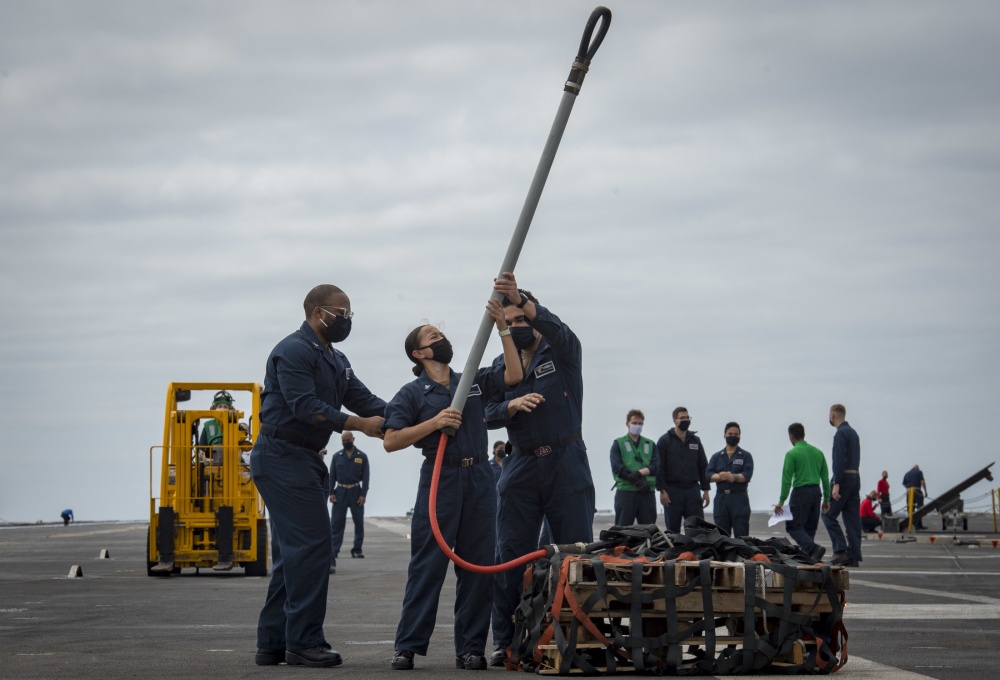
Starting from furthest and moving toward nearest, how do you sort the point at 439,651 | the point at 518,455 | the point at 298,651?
1. the point at 439,651
2. the point at 518,455
3. the point at 298,651

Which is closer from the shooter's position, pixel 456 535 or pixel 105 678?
pixel 105 678

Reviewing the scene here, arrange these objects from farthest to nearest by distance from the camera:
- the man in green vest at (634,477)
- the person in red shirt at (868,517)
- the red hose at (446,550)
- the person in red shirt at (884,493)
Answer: the person in red shirt at (884,493)
the person in red shirt at (868,517)
the man in green vest at (634,477)
the red hose at (446,550)

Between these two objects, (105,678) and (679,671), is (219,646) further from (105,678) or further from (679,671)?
(679,671)

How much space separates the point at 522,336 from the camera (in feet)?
28.2

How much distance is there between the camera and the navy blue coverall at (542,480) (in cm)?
844

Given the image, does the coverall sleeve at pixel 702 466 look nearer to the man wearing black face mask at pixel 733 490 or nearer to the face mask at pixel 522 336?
the man wearing black face mask at pixel 733 490

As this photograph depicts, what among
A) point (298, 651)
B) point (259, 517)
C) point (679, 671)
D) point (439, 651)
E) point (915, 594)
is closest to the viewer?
point (679, 671)

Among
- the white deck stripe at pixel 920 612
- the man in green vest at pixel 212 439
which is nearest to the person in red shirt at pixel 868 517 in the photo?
the man in green vest at pixel 212 439

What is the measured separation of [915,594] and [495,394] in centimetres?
744

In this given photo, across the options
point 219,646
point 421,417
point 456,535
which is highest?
point 421,417

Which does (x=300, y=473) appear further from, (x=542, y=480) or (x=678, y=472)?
(x=678, y=472)

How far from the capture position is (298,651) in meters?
8.05

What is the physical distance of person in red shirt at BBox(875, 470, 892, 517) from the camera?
42656 mm

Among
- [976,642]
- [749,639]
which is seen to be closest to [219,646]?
[749,639]
